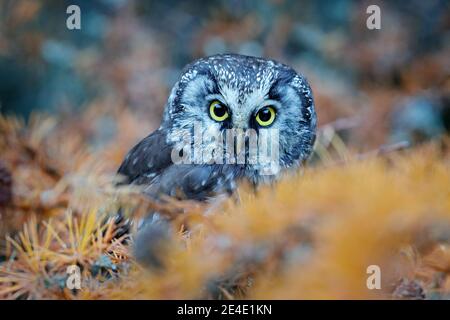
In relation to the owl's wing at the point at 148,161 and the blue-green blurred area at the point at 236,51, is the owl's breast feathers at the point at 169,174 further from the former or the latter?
the blue-green blurred area at the point at 236,51

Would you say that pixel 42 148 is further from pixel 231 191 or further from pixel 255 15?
pixel 255 15

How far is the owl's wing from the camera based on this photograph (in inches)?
73.0

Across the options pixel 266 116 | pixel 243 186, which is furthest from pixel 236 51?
pixel 243 186

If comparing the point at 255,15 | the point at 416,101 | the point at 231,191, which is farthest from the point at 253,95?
the point at 255,15

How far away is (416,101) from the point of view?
2.49 meters

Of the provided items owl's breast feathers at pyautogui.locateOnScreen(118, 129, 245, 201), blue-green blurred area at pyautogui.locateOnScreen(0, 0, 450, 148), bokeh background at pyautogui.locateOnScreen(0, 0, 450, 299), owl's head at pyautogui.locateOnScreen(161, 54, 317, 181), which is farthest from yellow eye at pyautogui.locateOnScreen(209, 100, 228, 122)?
blue-green blurred area at pyautogui.locateOnScreen(0, 0, 450, 148)

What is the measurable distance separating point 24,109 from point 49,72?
21 cm

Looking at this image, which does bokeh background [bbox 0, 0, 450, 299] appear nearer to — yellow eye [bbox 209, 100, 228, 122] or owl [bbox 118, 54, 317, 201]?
owl [bbox 118, 54, 317, 201]

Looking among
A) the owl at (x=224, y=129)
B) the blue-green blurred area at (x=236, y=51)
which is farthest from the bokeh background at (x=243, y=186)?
the owl at (x=224, y=129)

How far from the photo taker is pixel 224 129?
5.74ft

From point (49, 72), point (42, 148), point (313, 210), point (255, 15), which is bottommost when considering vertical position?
point (313, 210)

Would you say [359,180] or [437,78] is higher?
[437,78]

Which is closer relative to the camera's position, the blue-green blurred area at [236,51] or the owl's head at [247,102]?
the owl's head at [247,102]

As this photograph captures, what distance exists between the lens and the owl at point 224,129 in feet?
5.67
